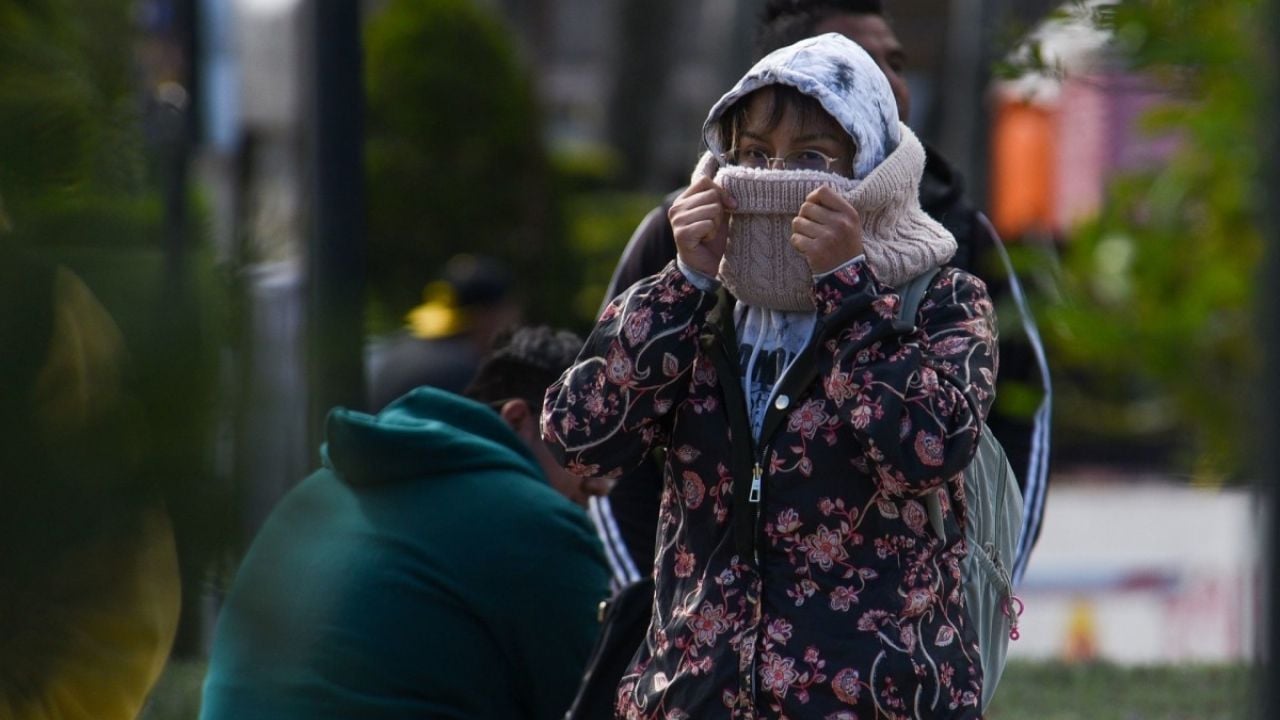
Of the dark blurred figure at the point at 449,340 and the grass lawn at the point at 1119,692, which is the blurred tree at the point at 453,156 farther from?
the grass lawn at the point at 1119,692

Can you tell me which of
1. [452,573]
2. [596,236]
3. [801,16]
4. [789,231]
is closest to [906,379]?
[789,231]

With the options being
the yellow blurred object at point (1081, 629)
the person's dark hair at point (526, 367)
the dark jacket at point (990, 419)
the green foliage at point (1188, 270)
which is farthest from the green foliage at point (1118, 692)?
Answer: the yellow blurred object at point (1081, 629)

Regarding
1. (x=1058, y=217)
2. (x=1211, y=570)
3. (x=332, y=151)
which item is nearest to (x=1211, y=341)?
(x=332, y=151)

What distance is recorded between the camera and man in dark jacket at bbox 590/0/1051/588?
3082mm

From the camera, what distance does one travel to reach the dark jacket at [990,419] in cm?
306

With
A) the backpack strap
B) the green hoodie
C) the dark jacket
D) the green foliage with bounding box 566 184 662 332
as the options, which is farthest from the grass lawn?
the green foliage with bounding box 566 184 662 332

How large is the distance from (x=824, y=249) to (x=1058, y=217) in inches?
609

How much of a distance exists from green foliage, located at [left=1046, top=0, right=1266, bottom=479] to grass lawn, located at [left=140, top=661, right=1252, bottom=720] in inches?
23.7

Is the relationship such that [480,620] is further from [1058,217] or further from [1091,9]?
[1058,217]

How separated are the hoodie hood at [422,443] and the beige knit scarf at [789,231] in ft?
2.42

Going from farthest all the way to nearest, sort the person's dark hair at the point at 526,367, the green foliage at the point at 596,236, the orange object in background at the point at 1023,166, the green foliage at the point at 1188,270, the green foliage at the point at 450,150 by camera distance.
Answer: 1. the orange object in background at the point at 1023,166
2. the green foliage at the point at 596,236
3. the green foliage at the point at 450,150
4. the green foliage at the point at 1188,270
5. the person's dark hair at the point at 526,367

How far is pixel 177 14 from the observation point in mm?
6027

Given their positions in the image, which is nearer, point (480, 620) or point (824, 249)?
point (824, 249)

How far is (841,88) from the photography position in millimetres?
2254
